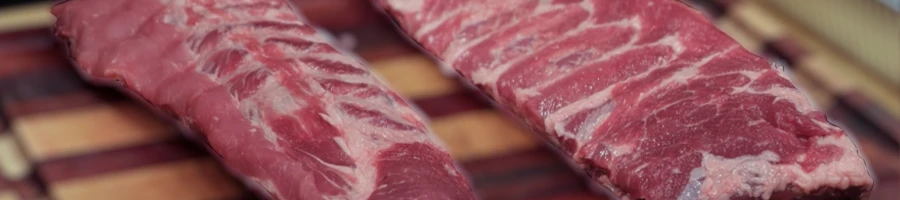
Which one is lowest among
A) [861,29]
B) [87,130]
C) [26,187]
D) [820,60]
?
[26,187]

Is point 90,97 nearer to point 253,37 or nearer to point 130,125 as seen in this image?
point 130,125

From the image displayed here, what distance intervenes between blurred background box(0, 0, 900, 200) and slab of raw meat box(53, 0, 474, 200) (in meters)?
0.10

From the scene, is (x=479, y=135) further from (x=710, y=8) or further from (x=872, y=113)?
(x=872, y=113)

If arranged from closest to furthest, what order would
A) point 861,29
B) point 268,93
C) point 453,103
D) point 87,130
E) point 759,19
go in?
point 268,93 → point 87,130 → point 453,103 → point 861,29 → point 759,19

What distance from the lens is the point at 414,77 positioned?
9.66 ft

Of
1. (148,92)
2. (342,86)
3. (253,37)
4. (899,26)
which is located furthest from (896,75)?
(148,92)

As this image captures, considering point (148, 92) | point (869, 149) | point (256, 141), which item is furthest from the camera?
point (869, 149)

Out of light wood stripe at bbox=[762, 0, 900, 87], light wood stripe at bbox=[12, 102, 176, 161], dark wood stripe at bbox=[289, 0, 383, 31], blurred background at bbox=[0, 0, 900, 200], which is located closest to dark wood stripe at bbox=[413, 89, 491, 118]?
blurred background at bbox=[0, 0, 900, 200]

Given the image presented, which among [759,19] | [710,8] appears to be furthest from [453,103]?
[759,19]

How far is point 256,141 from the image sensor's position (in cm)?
243

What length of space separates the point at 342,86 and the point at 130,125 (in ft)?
1.87

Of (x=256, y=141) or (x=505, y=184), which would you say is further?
(x=505, y=184)

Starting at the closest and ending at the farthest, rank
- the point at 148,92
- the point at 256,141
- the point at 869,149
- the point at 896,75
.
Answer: the point at 256,141
the point at 148,92
the point at 869,149
the point at 896,75

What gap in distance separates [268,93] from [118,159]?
42cm
